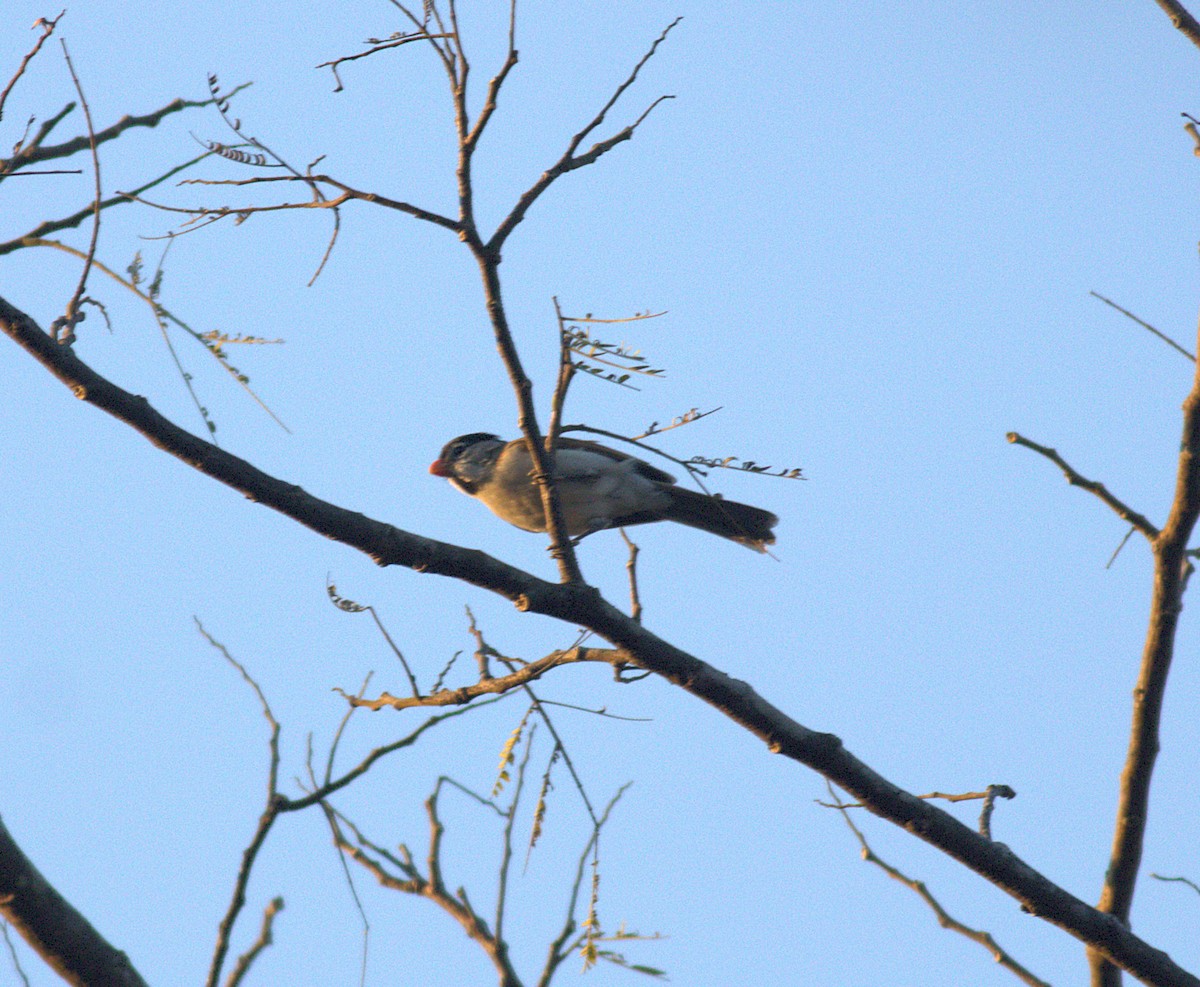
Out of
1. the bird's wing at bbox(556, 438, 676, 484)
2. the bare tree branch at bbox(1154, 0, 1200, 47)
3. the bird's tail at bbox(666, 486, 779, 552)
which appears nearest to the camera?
the bare tree branch at bbox(1154, 0, 1200, 47)

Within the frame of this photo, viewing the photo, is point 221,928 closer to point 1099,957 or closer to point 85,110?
point 85,110

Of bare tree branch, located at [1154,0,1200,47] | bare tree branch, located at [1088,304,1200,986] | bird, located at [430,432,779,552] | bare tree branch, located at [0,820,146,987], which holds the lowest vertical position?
bare tree branch, located at [0,820,146,987]

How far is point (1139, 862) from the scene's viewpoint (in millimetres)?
3635

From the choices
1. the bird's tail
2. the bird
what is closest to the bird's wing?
the bird

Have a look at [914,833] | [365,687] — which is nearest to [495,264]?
[365,687]

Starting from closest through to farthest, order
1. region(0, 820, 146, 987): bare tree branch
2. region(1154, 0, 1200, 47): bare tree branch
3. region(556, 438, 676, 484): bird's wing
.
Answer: region(0, 820, 146, 987): bare tree branch, region(1154, 0, 1200, 47): bare tree branch, region(556, 438, 676, 484): bird's wing

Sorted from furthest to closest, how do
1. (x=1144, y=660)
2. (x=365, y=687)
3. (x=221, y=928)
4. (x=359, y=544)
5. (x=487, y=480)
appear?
(x=487, y=480), (x=365, y=687), (x=1144, y=660), (x=359, y=544), (x=221, y=928)

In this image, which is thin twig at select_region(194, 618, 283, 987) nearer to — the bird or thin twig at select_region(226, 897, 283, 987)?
thin twig at select_region(226, 897, 283, 987)

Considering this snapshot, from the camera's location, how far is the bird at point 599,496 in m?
7.05

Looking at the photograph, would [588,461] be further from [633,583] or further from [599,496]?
[633,583]

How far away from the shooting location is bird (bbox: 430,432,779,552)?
705 cm

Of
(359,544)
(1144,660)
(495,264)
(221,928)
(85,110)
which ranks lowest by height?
(221,928)

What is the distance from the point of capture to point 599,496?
7148mm

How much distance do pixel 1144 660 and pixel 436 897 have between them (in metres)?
2.78
